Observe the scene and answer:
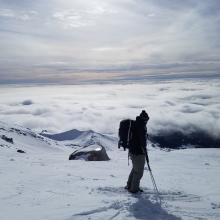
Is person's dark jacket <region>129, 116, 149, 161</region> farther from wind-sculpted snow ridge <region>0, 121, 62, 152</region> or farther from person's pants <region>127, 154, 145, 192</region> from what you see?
wind-sculpted snow ridge <region>0, 121, 62, 152</region>

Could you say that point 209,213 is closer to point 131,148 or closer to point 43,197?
point 131,148

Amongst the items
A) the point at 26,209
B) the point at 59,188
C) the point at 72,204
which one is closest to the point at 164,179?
the point at 59,188

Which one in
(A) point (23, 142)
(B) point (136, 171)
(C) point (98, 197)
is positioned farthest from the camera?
(A) point (23, 142)

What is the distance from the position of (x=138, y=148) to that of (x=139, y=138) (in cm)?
32

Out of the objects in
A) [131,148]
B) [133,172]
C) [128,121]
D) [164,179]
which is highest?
[128,121]

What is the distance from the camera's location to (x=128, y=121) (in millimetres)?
10492

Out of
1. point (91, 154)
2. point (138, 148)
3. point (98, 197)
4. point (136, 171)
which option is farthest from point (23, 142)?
point (98, 197)

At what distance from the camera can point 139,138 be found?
10.5m

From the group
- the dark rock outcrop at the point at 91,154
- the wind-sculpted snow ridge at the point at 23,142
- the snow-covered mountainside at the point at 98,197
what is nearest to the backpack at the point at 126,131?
the snow-covered mountainside at the point at 98,197

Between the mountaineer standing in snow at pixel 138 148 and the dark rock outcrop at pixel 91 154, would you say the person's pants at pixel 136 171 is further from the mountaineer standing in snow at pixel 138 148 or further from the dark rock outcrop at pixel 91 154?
the dark rock outcrop at pixel 91 154

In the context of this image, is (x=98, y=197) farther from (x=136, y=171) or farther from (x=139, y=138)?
(x=139, y=138)

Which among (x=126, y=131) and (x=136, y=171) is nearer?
(x=126, y=131)

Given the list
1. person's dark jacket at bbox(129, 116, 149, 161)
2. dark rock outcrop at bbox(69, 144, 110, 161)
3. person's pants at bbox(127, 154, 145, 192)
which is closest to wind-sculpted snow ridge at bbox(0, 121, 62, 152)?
dark rock outcrop at bbox(69, 144, 110, 161)

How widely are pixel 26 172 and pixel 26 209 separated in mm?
5590
